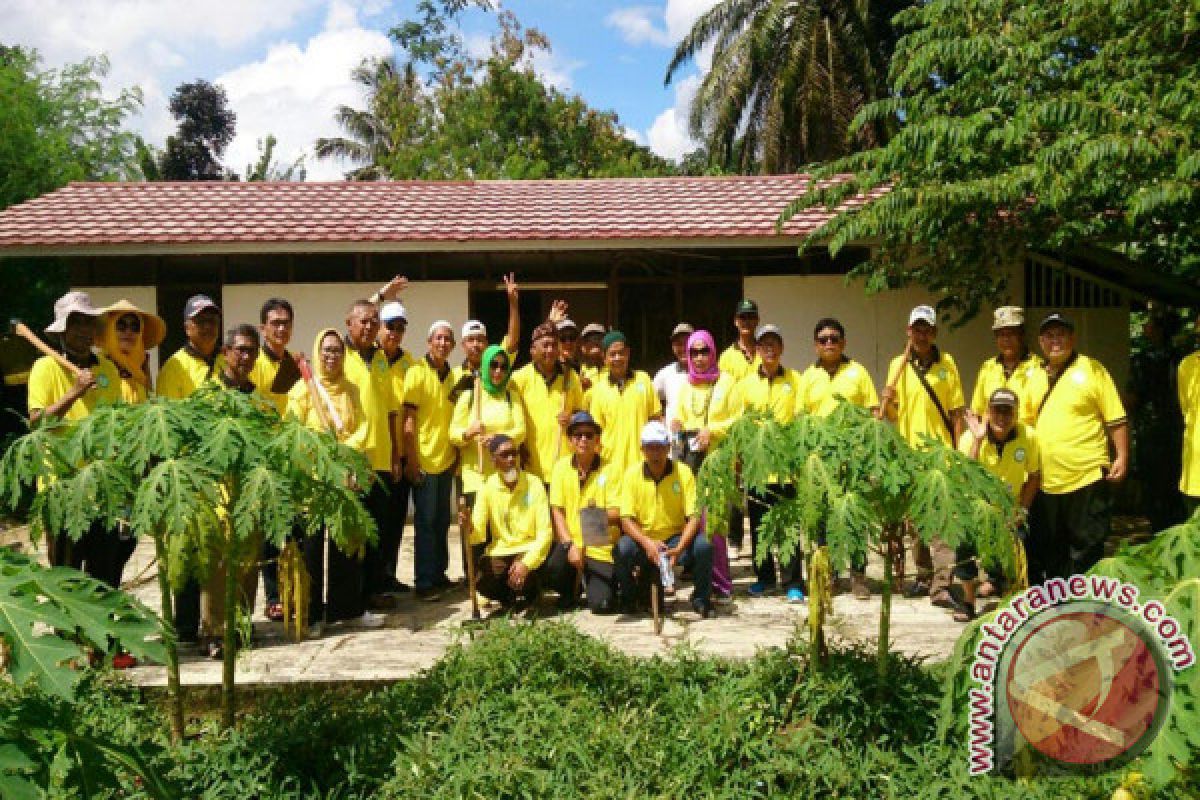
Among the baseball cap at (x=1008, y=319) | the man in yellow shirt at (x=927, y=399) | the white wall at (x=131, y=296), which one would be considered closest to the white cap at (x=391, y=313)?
the man in yellow shirt at (x=927, y=399)

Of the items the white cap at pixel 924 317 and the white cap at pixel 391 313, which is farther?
the white cap at pixel 391 313

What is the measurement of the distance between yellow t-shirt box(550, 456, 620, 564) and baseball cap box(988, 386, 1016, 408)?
7.82ft

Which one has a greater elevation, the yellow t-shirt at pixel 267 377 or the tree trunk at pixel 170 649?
the yellow t-shirt at pixel 267 377

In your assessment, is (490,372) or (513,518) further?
(490,372)

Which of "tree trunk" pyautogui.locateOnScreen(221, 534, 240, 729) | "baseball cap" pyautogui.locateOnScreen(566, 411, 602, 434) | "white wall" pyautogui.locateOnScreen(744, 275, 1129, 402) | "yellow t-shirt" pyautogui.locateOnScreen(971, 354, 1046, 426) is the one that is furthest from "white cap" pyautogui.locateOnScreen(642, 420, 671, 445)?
"white wall" pyautogui.locateOnScreen(744, 275, 1129, 402)

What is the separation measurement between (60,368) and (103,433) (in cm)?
179

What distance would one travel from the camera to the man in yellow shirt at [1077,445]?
5945 millimetres

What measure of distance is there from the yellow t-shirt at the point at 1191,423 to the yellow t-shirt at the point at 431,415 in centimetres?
459

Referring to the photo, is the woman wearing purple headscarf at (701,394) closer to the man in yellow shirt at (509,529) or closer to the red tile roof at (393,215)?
the man in yellow shirt at (509,529)

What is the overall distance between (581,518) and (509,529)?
1.55ft

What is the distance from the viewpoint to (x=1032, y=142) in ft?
24.0

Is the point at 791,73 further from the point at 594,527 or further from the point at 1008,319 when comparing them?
the point at 594,527

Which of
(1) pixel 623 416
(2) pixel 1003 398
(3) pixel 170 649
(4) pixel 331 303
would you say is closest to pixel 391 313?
(1) pixel 623 416

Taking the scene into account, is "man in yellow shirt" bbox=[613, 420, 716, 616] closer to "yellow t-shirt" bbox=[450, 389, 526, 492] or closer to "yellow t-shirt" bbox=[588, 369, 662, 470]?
"yellow t-shirt" bbox=[588, 369, 662, 470]
